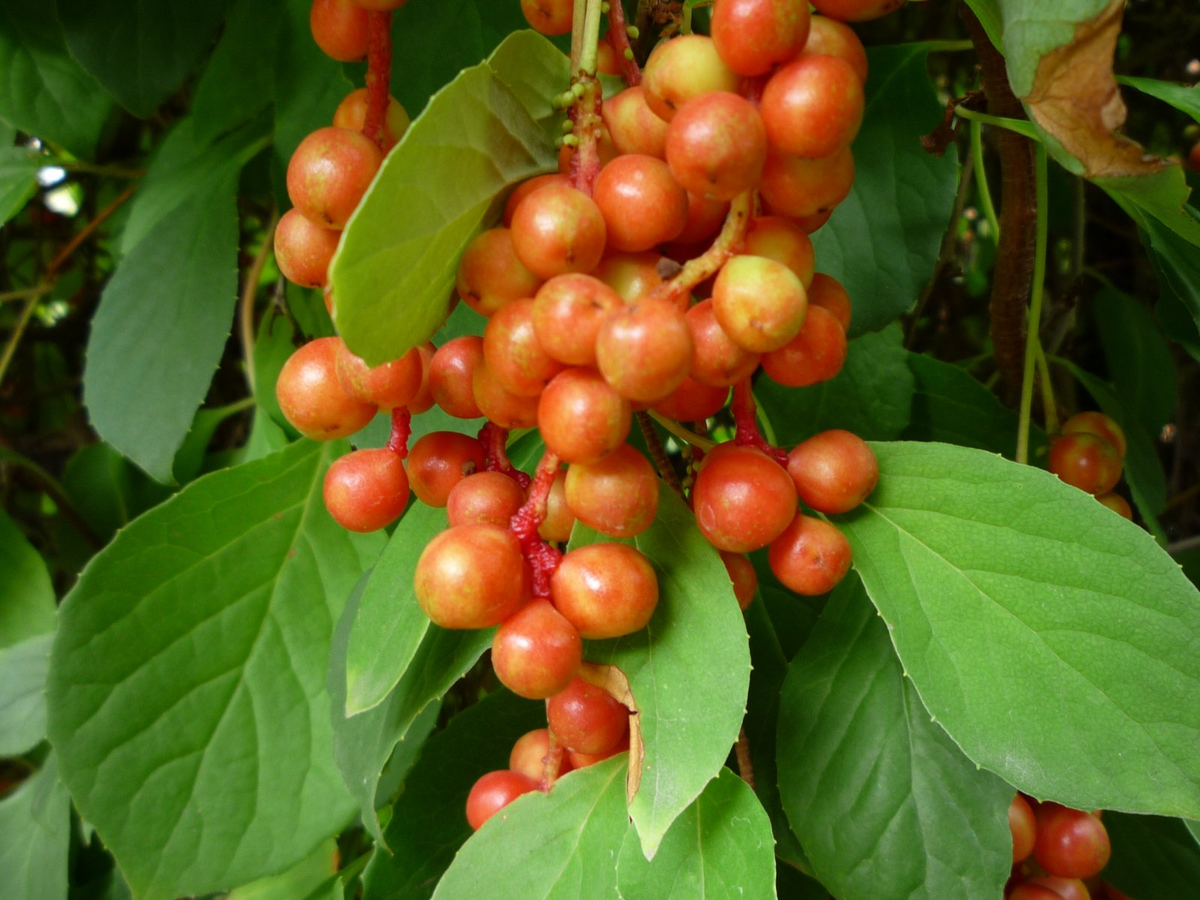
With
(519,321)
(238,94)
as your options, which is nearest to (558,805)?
(519,321)

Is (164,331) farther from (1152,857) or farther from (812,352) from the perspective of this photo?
(1152,857)

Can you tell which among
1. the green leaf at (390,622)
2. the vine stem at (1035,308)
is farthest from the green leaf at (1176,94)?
the green leaf at (390,622)

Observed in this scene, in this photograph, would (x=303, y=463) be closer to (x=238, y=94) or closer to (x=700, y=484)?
(x=238, y=94)

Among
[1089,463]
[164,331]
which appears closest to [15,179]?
[164,331]

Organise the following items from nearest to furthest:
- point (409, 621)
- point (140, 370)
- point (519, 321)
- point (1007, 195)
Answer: point (519, 321) < point (409, 621) < point (1007, 195) < point (140, 370)

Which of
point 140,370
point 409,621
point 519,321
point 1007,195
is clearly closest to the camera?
point 519,321

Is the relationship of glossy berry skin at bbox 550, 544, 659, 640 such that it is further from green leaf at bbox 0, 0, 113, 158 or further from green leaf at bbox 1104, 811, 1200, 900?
green leaf at bbox 0, 0, 113, 158

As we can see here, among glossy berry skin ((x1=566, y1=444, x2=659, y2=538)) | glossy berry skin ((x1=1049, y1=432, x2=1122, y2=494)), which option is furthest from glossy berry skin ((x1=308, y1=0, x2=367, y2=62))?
glossy berry skin ((x1=1049, y1=432, x2=1122, y2=494))

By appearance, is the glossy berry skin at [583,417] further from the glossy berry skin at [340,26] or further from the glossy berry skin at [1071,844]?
the glossy berry skin at [1071,844]
